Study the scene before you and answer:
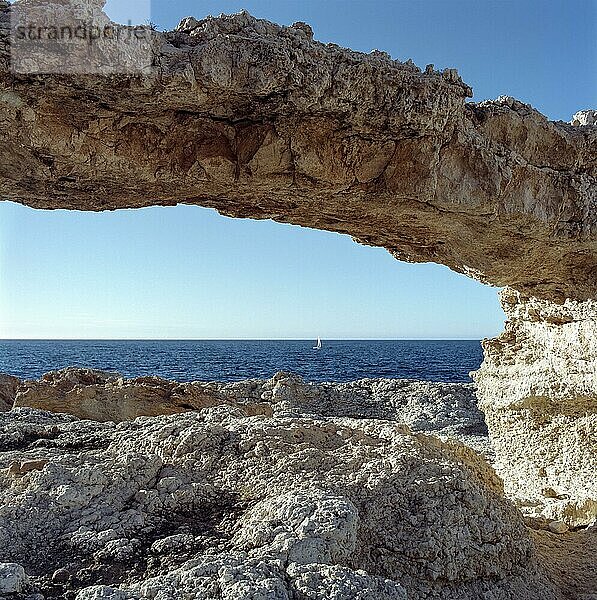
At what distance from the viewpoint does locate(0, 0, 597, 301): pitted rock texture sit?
3.22 m

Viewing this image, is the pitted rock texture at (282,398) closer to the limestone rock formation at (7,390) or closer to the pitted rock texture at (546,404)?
the limestone rock formation at (7,390)

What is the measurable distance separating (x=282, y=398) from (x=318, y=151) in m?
11.8

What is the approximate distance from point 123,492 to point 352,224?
296cm

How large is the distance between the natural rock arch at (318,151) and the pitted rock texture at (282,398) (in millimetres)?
3187

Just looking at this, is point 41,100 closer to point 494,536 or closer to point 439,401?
point 494,536

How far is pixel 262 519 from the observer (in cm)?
268

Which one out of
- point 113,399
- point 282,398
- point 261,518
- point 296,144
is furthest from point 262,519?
point 282,398

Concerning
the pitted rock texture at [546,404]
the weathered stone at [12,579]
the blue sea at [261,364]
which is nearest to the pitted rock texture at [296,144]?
the pitted rock texture at [546,404]

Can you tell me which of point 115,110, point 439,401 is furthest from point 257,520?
point 439,401

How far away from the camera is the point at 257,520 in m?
2.69

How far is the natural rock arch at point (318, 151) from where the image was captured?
323 cm

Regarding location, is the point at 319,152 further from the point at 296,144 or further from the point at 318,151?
the point at 296,144

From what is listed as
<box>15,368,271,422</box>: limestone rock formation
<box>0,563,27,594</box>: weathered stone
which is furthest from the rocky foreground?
<box>15,368,271,422</box>: limestone rock formation

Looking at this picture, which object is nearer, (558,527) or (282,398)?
(558,527)
